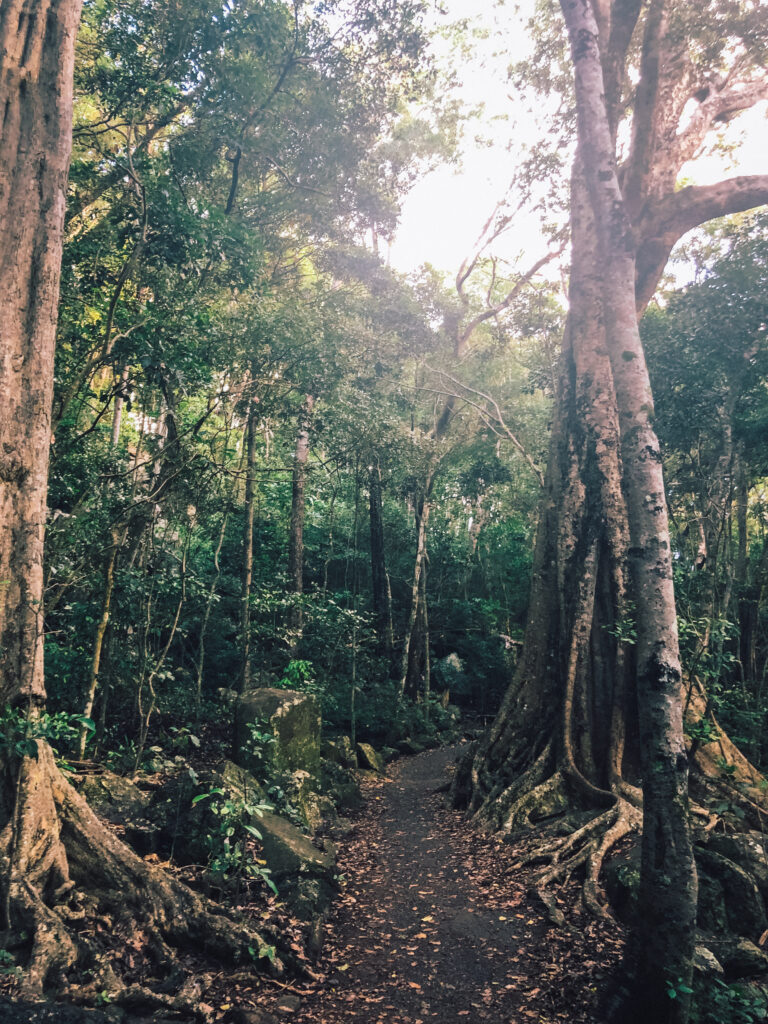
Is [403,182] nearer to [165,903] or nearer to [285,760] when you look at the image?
→ [285,760]

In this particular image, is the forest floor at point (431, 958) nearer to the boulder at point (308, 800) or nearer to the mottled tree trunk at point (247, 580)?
the boulder at point (308, 800)

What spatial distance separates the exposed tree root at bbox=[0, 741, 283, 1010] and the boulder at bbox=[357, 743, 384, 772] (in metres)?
7.11

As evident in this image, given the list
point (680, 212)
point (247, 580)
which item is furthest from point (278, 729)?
point (680, 212)

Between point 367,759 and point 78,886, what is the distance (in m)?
7.57

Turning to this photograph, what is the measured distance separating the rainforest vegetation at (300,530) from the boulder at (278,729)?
0.05 metres

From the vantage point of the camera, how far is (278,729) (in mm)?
7215

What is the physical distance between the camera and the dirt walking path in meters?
3.75

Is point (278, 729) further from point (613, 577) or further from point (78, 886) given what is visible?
point (613, 577)

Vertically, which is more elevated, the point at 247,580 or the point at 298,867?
the point at 247,580

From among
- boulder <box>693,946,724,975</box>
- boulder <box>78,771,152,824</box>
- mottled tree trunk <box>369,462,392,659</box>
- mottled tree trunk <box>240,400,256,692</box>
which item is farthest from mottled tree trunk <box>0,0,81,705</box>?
mottled tree trunk <box>369,462,392,659</box>

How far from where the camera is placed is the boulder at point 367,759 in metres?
11.0

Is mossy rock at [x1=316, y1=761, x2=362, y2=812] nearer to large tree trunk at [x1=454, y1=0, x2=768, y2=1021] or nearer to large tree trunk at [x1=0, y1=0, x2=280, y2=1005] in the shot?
large tree trunk at [x1=454, y1=0, x2=768, y2=1021]

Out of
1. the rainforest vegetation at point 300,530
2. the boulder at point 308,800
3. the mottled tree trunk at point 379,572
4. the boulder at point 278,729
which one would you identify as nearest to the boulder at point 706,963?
the rainforest vegetation at point 300,530

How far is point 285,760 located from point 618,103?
37.4ft
